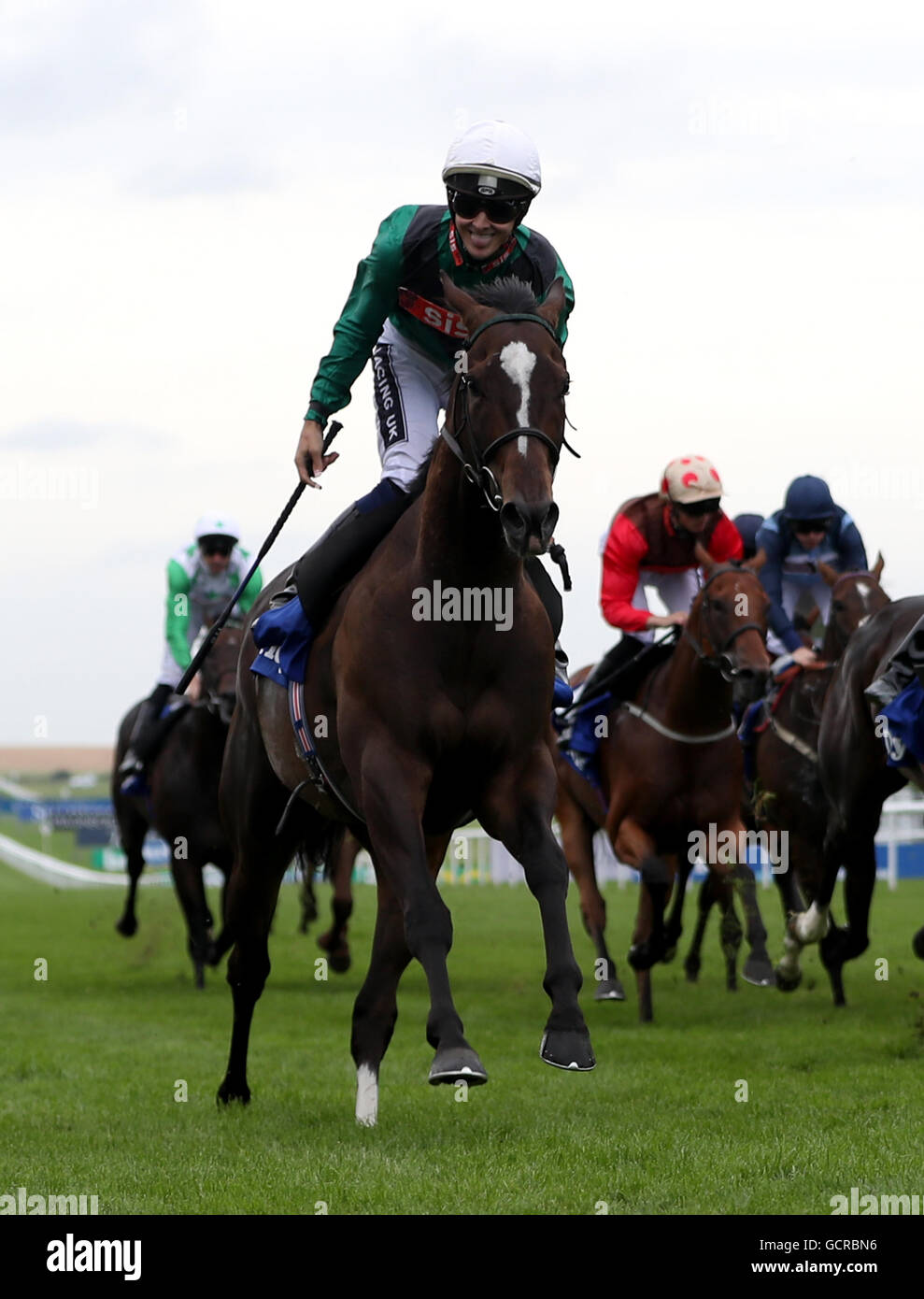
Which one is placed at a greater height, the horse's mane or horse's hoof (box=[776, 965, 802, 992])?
the horse's mane

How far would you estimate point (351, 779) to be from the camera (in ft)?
19.4

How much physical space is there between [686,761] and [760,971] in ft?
4.94

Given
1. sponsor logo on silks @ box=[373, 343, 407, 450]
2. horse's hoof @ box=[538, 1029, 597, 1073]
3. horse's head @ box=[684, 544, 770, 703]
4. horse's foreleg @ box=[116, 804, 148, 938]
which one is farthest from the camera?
horse's foreleg @ box=[116, 804, 148, 938]

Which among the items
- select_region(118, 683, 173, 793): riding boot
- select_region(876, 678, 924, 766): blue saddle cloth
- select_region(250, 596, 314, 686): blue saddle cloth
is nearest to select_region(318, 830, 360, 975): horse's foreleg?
select_region(118, 683, 173, 793): riding boot

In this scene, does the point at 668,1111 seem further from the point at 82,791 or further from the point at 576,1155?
the point at 82,791

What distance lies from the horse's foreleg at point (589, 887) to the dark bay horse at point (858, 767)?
1798 millimetres

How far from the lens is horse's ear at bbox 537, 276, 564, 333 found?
5.47 m

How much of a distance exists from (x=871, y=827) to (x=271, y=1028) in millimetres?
3654

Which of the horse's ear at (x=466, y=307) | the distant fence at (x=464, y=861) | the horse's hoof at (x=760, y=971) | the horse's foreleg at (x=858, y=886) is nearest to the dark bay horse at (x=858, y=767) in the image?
the horse's foreleg at (x=858, y=886)

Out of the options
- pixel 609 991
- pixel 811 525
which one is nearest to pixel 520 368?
pixel 609 991

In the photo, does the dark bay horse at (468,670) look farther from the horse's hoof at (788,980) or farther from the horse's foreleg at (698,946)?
the horse's foreleg at (698,946)
